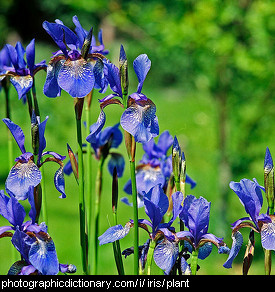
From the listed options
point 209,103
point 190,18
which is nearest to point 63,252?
point 209,103

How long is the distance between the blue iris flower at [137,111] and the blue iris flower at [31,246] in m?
0.18

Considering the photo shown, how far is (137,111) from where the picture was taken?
0.84m

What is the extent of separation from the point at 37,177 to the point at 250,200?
1.16ft

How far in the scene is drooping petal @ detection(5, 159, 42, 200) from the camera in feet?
2.79

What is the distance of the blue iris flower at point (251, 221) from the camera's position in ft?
2.58

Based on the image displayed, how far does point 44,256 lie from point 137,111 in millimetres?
276

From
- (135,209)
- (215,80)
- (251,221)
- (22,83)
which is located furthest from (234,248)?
(215,80)

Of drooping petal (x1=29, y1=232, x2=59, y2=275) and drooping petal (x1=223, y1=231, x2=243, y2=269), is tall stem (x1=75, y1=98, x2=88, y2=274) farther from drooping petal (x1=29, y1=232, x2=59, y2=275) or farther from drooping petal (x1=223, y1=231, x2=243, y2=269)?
drooping petal (x1=223, y1=231, x2=243, y2=269)

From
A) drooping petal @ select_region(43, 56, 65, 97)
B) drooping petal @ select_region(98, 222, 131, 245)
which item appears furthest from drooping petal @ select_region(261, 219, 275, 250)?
drooping petal @ select_region(43, 56, 65, 97)

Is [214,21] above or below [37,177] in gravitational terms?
above

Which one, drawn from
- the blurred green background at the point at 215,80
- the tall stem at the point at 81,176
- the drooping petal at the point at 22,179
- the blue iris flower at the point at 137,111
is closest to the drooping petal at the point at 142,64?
the blue iris flower at the point at 137,111

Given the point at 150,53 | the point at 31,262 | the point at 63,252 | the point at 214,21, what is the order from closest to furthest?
1. the point at 31,262
2. the point at 214,21
3. the point at 150,53
4. the point at 63,252
